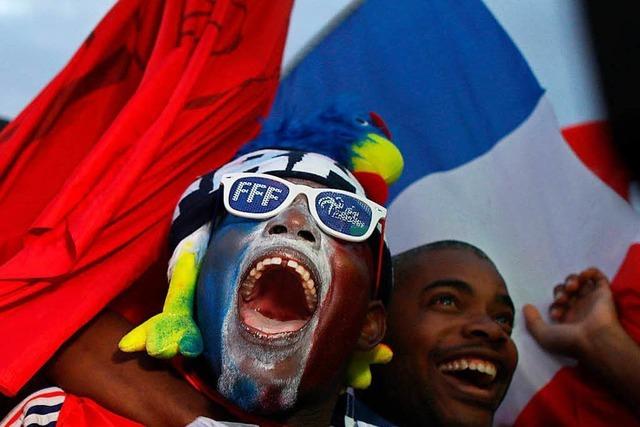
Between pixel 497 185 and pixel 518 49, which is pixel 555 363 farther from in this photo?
pixel 518 49

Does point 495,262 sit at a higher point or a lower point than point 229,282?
lower

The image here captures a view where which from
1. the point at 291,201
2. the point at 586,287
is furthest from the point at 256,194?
the point at 586,287

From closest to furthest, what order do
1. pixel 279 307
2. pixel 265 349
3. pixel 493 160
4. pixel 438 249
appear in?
pixel 265 349 < pixel 279 307 < pixel 438 249 < pixel 493 160

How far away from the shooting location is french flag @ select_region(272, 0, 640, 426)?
2.46 metres

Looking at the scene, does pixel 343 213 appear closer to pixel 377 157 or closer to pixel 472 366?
pixel 377 157

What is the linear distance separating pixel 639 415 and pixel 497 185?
0.74 metres

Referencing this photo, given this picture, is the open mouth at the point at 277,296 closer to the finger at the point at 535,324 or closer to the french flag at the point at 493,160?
the french flag at the point at 493,160

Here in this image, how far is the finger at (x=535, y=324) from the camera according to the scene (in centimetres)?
244

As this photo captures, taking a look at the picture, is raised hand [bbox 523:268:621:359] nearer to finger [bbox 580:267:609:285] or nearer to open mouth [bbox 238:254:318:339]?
finger [bbox 580:267:609:285]

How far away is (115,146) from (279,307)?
592 millimetres

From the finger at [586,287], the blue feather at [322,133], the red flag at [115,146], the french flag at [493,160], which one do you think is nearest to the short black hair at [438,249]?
the french flag at [493,160]

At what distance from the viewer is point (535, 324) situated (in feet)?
8.08

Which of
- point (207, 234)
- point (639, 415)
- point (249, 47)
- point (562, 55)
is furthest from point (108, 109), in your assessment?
point (639, 415)

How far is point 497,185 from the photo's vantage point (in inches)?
103
